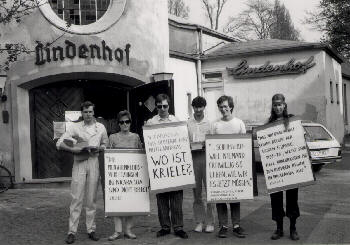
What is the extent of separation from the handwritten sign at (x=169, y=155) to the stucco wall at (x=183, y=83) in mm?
12463

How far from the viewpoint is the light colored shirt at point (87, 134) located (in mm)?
7461

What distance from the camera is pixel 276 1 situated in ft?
182

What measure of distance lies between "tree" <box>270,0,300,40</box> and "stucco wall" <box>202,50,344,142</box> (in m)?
29.3

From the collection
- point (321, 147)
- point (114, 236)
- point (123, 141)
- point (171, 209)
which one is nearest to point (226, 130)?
point (171, 209)

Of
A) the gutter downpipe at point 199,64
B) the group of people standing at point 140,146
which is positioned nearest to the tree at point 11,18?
the group of people standing at point 140,146

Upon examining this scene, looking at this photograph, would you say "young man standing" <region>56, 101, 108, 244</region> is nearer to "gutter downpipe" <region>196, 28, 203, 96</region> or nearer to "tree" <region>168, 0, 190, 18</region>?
"gutter downpipe" <region>196, 28, 203, 96</region>

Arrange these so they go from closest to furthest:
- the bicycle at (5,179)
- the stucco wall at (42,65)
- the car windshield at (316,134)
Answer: the bicycle at (5,179) → the stucco wall at (42,65) → the car windshield at (316,134)

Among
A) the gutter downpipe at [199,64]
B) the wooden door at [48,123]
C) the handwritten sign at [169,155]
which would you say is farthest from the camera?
the gutter downpipe at [199,64]

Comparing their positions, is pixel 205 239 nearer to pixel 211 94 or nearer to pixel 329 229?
pixel 329 229

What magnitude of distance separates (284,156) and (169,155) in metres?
1.59

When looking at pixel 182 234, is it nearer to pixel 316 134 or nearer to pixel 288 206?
pixel 288 206

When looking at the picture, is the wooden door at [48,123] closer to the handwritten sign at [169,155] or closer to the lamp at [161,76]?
the lamp at [161,76]

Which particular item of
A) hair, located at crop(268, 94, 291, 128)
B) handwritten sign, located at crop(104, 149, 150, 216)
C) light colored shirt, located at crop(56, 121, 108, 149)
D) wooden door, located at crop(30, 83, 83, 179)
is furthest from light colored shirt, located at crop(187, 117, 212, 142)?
wooden door, located at crop(30, 83, 83, 179)

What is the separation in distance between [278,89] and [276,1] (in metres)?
34.1
